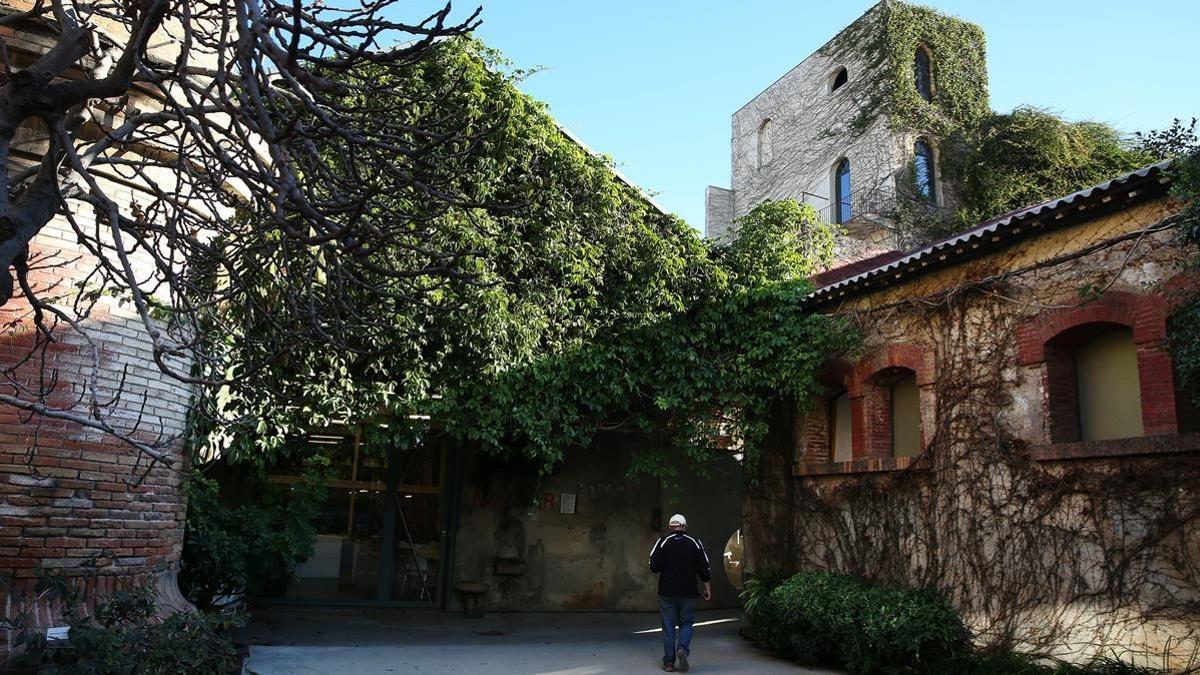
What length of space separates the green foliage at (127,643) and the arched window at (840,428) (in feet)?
27.2

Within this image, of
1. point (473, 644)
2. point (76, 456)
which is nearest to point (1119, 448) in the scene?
point (473, 644)

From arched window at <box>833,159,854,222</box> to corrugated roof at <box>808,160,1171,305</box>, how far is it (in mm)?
14610

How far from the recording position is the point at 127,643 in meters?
5.63

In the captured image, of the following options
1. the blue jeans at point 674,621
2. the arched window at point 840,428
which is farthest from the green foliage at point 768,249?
the blue jeans at point 674,621

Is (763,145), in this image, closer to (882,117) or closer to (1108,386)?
(882,117)

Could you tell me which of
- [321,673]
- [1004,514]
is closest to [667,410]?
[1004,514]

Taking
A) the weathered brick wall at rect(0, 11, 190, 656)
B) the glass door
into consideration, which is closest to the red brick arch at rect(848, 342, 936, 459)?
the glass door

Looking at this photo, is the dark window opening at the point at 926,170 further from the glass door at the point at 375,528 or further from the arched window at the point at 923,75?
the glass door at the point at 375,528

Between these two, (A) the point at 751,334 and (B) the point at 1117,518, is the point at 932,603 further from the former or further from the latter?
(A) the point at 751,334

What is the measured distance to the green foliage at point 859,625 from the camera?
30.3 feet

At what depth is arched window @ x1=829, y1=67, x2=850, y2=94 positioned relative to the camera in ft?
88.5

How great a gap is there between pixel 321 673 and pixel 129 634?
337 cm

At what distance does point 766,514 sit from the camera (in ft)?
41.8

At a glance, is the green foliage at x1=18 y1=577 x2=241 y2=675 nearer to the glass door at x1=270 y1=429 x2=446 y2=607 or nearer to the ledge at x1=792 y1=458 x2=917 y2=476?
the glass door at x1=270 y1=429 x2=446 y2=607
